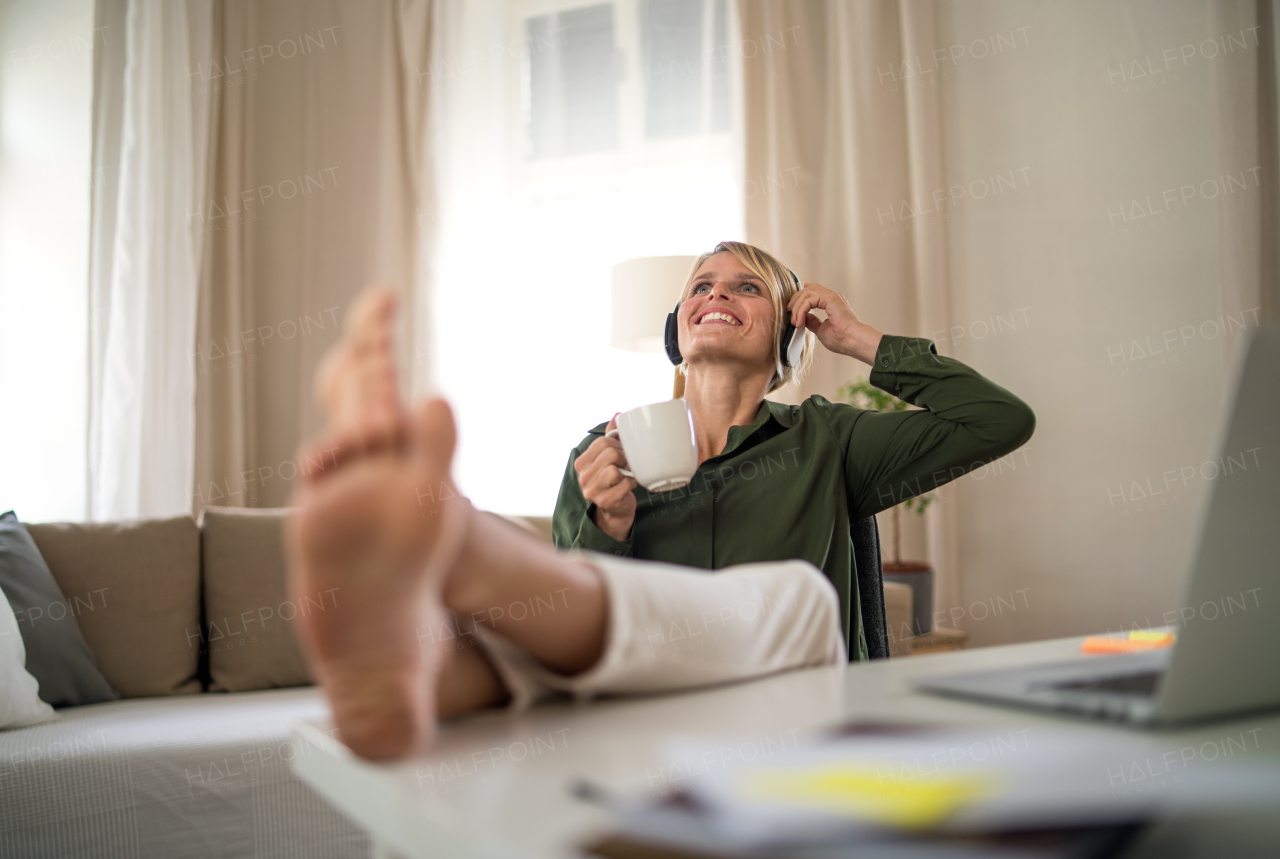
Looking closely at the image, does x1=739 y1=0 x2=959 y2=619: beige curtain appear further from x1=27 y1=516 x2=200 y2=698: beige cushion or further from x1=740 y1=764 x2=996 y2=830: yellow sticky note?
x1=740 y1=764 x2=996 y2=830: yellow sticky note

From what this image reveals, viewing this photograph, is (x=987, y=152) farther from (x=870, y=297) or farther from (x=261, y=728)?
(x=261, y=728)

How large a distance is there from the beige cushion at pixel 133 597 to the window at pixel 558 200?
45.6 inches

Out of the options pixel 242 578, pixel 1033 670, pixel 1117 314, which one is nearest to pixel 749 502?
pixel 1033 670

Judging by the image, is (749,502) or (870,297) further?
(870,297)

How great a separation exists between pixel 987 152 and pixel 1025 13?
18.6 inches

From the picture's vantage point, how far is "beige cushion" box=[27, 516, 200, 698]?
76.0 inches

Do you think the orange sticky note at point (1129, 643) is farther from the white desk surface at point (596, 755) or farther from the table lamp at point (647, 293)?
the table lamp at point (647, 293)

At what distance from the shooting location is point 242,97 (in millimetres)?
3225

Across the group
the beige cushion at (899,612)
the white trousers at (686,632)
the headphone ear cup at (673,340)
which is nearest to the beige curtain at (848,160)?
the beige cushion at (899,612)

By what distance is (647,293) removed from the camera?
264 cm

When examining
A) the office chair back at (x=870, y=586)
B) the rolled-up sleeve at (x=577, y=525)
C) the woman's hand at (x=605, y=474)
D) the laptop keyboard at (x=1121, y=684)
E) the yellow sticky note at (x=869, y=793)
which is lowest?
the office chair back at (x=870, y=586)

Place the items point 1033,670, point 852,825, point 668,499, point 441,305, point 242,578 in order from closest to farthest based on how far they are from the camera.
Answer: point 852,825
point 1033,670
point 668,499
point 242,578
point 441,305

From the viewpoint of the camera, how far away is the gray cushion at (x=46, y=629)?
176 centimetres

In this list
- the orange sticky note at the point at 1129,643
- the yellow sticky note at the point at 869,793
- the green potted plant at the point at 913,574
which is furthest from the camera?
the green potted plant at the point at 913,574
